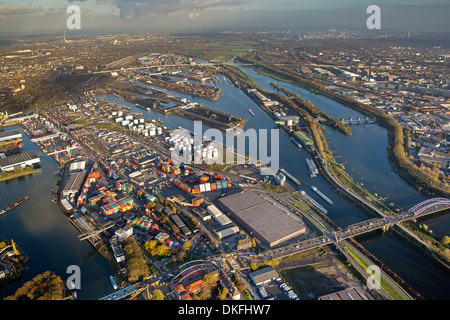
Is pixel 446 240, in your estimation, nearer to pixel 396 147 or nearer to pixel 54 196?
→ pixel 396 147

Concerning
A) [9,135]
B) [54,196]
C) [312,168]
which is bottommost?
[54,196]

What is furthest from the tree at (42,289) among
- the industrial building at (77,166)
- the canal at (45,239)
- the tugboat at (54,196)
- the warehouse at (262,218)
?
the industrial building at (77,166)

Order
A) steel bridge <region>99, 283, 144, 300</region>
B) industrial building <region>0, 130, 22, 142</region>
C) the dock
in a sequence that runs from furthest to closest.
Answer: industrial building <region>0, 130, 22, 142</region> → the dock → steel bridge <region>99, 283, 144, 300</region>

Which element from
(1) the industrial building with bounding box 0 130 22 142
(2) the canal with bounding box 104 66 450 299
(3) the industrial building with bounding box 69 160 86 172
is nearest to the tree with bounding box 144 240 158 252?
(2) the canal with bounding box 104 66 450 299

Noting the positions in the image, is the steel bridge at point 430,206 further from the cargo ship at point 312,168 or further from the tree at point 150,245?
the tree at point 150,245

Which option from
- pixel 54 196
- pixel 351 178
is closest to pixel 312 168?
pixel 351 178

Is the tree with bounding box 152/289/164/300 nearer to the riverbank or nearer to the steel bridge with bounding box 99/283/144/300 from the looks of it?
the steel bridge with bounding box 99/283/144/300
